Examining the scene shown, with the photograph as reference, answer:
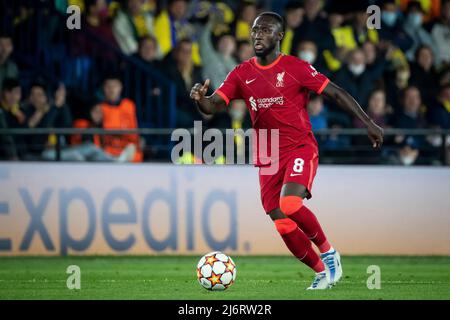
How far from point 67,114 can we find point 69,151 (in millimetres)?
694

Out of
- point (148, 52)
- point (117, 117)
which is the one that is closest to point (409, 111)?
point (148, 52)

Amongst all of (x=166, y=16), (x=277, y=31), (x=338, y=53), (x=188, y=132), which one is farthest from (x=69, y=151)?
(x=277, y=31)

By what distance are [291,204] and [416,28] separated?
29.7ft

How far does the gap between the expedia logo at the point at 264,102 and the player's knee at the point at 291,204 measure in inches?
38.3

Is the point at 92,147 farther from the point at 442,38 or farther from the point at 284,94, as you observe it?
the point at 442,38

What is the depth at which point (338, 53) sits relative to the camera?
17.6 m

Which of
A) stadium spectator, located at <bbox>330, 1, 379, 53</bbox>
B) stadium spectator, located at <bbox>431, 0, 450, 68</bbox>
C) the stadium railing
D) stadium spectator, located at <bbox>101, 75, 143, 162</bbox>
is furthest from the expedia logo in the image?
stadium spectator, located at <bbox>431, 0, 450, 68</bbox>

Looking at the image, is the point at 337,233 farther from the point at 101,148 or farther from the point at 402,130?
the point at 101,148

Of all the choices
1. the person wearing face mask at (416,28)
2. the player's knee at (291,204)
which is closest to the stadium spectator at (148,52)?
the person wearing face mask at (416,28)

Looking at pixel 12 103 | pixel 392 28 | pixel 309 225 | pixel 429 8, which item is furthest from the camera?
pixel 429 8

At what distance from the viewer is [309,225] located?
1077 cm

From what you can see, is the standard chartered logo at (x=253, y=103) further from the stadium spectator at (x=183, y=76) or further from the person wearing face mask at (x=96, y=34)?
the person wearing face mask at (x=96, y=34)

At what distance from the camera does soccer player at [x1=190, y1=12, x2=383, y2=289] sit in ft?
35.2

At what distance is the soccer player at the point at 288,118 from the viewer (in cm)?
1073
